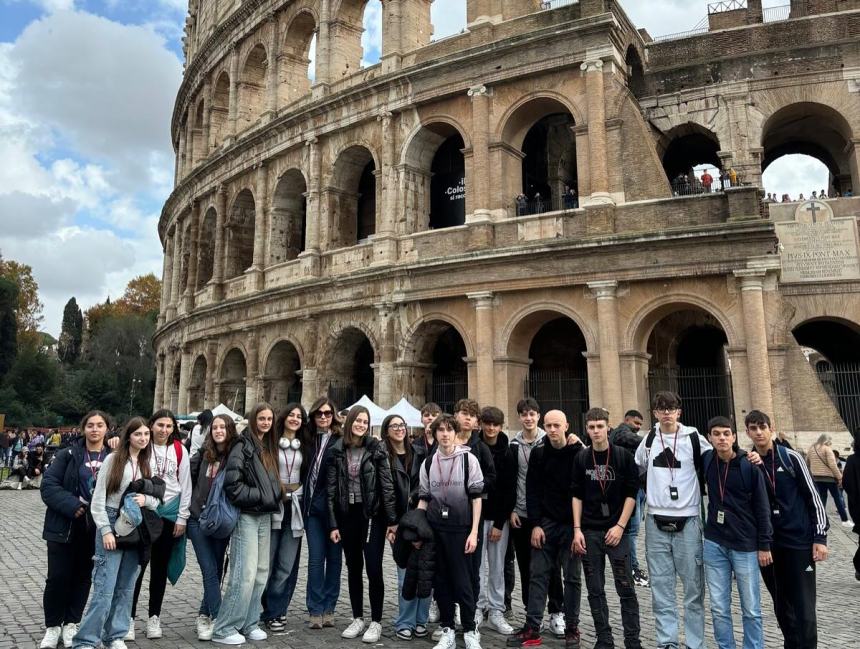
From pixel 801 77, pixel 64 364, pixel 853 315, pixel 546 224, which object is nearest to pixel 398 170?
pixel 546 224

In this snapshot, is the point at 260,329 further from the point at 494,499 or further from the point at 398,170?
the point at 494,499

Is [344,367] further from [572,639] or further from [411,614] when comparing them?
[572,639]

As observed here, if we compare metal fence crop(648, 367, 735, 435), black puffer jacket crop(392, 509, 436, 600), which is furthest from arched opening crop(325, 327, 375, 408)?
black puffer jacket crop(392, 509, 436, 600)

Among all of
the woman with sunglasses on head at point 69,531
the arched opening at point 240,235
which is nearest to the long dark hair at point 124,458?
the woman with sunglasses on head at point 69,531

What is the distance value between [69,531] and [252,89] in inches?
792

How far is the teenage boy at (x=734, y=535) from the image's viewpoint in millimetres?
4316

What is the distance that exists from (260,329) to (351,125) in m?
6.33

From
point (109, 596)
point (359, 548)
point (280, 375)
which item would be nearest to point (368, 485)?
point (359, 548)

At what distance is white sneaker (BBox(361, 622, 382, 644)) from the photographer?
5031 millimetres

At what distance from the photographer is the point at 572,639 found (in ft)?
15.9

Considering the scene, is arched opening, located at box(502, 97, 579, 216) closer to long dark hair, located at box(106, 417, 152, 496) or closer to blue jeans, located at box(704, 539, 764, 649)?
blue jeans, located at box(704, 539, 764, 649)

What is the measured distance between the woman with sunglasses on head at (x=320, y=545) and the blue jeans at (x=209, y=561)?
26.9 inches

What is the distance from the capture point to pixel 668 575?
4.64m

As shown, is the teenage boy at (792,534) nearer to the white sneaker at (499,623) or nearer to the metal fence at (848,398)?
the white sneaker at (499,623)
